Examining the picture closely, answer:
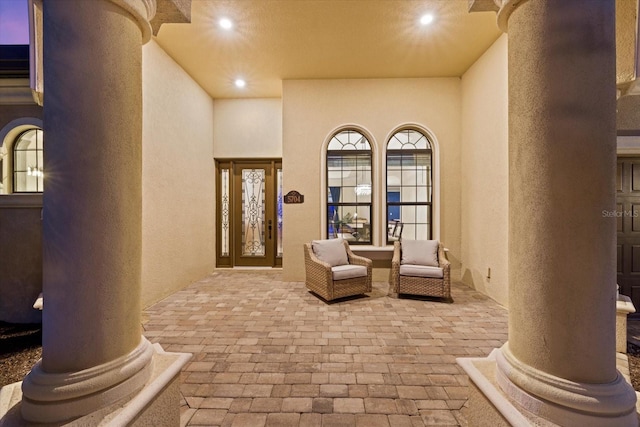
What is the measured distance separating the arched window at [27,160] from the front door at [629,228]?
27.3 ft

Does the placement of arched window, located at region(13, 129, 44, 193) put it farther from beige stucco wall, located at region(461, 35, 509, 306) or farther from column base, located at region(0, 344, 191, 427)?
beige stucco wall, located at region(461, 35, 509, 306)

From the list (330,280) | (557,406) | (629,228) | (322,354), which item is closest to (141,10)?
(557,406)

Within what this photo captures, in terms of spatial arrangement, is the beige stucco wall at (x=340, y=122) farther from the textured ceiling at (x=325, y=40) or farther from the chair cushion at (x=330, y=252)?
the chair cushion at (x=330, y=252)

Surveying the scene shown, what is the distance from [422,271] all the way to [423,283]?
0.18 m

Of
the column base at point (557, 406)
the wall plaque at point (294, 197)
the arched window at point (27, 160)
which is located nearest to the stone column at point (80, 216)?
the column base at point (557, 406)

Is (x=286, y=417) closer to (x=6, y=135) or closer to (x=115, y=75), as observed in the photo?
(x=115, y=75)

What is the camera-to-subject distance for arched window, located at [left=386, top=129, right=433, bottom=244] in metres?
5.57

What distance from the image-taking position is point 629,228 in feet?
13.1

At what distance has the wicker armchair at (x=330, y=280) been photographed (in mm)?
4176

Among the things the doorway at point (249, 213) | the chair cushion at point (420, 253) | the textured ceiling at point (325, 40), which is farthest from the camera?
the doorway at point (249, 213)

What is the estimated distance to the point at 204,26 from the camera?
156 inches

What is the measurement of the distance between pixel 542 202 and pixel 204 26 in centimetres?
452

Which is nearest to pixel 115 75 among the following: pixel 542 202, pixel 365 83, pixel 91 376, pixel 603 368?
pixel 91 376

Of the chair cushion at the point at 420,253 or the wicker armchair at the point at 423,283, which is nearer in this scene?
the wicker armchair at the point at 423,283
